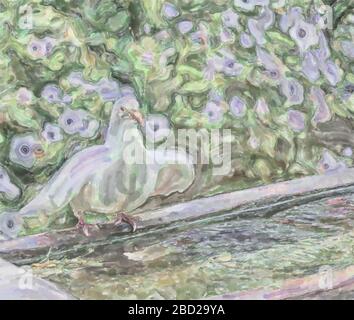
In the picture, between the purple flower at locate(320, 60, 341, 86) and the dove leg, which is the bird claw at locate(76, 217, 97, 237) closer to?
the dove leg

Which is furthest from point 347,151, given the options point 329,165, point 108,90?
point 108,90

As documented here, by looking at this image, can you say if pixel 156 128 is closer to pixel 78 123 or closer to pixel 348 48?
pixel 78 123

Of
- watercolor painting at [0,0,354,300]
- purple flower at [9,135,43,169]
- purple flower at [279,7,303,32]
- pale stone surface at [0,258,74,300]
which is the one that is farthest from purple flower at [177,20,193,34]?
pale stone surface at [0,258,74,300]

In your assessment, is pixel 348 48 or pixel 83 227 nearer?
pixel 83 227

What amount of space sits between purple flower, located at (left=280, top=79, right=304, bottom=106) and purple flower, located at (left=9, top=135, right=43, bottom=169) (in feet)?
2.09

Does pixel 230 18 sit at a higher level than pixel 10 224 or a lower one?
higher

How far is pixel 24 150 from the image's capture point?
1689 mm

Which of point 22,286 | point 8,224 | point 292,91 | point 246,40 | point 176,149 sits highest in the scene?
point 246,40

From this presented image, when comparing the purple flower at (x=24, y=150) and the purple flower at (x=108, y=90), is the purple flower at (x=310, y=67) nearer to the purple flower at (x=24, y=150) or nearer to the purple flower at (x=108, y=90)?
the purple flower at (x=108, y=90)

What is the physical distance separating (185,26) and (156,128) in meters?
0.26

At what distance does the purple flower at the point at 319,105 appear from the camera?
1.86 metres

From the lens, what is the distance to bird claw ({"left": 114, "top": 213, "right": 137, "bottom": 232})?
1743mm

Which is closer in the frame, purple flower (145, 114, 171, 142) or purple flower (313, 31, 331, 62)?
purple flower (145, 114, 171, 142)
